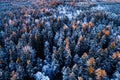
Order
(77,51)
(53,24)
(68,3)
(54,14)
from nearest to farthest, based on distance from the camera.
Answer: (77,51) < (53,24) < (54,14) < (68,3)

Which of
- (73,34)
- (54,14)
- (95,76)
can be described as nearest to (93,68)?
(95,76)

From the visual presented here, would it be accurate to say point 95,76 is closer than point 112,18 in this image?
Yes

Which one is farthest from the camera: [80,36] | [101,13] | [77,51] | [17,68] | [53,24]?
[101,13]

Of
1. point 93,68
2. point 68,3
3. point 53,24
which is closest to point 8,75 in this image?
point 93,68

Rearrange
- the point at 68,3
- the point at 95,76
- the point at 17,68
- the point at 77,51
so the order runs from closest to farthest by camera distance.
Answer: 1. the point at 95,76
2. the point at 17,68
3. the point at 77,51
4. the point at 68,3

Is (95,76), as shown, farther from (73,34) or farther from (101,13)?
(101,13)

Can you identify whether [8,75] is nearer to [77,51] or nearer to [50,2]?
[77,51]
